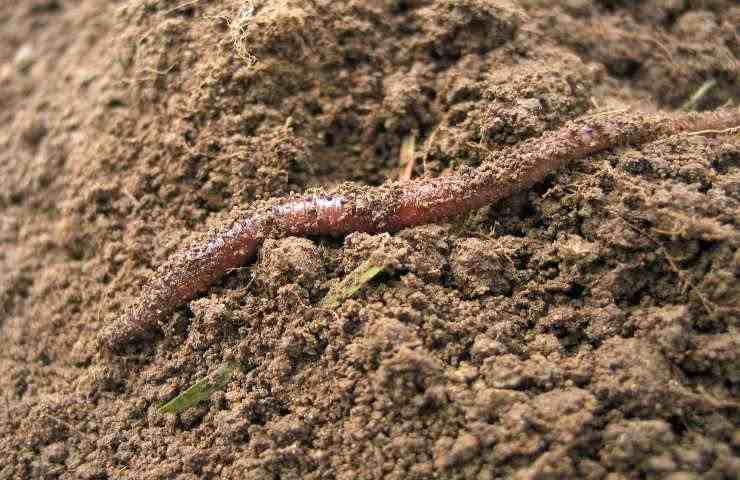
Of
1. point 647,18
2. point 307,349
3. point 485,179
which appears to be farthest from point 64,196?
point 647,18

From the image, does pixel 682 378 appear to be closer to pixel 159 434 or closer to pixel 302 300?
pixel 302 300

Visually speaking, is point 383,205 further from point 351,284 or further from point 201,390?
point 201,390

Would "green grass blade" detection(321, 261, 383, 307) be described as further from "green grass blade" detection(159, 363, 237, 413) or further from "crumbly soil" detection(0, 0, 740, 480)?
"green grass blade" detection(159, 363, 237, 413)

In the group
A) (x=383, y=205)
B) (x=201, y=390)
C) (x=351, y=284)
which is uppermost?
(x=383, y=205)

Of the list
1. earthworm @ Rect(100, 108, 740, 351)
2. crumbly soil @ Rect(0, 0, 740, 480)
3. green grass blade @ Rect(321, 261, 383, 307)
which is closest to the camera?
crumbly soil @ Rect(0, 0, 740, 480)

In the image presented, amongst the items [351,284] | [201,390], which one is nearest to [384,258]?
[351,284]

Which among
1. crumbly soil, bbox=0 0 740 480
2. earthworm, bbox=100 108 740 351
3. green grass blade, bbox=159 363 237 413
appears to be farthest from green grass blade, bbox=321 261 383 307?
green grass blade, bbox=159 363 237 413

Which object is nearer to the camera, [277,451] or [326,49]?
[277,451]
